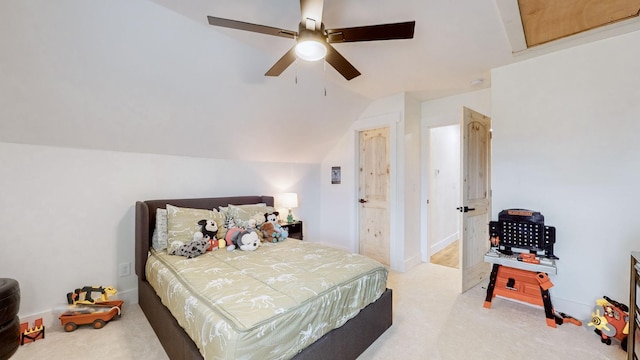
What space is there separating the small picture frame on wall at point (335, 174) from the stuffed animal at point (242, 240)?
6.91ft

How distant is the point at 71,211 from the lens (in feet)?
8.13

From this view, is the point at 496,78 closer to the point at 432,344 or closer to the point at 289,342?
the point at 432,344

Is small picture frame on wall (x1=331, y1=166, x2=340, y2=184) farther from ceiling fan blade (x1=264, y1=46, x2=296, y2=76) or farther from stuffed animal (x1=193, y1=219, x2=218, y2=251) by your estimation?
ceiling fan blade (x1=264, y1=46, x2=296, y2=76)

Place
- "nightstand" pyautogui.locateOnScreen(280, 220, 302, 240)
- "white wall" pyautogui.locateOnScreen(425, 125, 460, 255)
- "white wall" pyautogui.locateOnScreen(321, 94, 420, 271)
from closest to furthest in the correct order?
"white wall" pyautogui.locateOnScreen(321, 94, 420, 271) < "nightstand" pyautogui.locateOnScreen(280, 220, 302, 240) < "white wall" pyautogui.locateOnScreen(425, 125, 460, 255)

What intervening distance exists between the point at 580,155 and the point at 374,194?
93.6 inches

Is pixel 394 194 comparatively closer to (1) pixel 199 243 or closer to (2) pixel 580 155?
(2) pixel 580 155

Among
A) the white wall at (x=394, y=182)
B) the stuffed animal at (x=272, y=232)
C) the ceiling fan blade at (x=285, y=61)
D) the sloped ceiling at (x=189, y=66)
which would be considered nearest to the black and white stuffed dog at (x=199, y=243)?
the stuffed animal at (x=272, y=232)

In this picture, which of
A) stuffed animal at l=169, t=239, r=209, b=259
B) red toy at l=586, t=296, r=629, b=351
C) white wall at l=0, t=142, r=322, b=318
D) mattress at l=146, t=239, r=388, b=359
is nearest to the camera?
mattress at l=146, t=239, r=388, b=359

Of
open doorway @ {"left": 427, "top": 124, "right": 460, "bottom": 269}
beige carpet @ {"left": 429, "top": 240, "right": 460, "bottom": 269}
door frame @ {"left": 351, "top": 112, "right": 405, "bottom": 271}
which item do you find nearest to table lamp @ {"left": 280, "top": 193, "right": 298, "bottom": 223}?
door frame @ {"left": 351, "top": 112, "right": 405, "bottom": 271}

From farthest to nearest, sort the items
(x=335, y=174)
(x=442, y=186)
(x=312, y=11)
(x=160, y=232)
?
(x=442, y=186), (x=335, y=174), (x=160, y=232), (x=312, y=11)

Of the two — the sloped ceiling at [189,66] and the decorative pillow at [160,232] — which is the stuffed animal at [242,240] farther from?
the sloped ceiling at [189,66]

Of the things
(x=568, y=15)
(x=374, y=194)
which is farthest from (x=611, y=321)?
(x=374, y=194)

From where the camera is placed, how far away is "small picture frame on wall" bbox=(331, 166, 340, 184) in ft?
14.8

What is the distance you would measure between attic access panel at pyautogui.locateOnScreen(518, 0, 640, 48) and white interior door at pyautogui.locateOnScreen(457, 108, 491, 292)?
963mm
